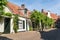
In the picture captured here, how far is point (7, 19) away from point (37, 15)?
1480 cm

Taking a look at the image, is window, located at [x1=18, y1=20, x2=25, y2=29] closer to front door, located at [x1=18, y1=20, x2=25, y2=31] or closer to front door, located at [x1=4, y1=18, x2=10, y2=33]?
front door, located at [x1=18, y1=20, x2=25, y2=31]

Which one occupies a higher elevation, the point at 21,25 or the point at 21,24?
the point at 21,24

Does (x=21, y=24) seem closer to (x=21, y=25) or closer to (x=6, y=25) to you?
(x=21, y=25)

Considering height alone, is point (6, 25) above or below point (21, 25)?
above

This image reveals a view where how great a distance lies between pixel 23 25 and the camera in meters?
37.3

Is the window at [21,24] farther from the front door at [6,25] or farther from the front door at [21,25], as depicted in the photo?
the front door at [6,25]

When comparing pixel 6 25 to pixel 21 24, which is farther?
pixel 21 24

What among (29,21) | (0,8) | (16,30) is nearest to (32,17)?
(29,21)

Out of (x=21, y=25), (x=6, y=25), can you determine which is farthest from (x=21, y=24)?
(x=6, y=25)

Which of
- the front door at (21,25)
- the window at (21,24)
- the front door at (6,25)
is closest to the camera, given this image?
the front door at (6,25)

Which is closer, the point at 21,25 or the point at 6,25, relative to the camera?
the point at 6,25

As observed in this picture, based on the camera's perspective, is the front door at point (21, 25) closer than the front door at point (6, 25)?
No

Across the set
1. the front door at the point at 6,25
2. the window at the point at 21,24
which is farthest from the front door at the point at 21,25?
the front door at the point at 6,25

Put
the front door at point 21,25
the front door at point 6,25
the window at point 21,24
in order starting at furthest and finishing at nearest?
the front door at point 21,25, the window at point 21,24, the front door at point 6,25
